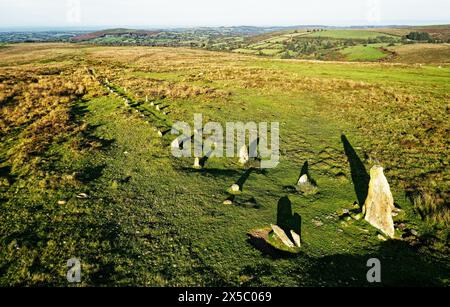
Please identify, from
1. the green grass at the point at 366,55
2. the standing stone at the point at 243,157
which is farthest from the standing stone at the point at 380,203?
the green grass at the point at 366,55

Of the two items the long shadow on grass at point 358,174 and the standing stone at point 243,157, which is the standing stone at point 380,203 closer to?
the long shadow on grass at point 358,174

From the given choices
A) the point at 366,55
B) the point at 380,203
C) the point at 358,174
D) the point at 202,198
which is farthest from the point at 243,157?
the point at 366,55

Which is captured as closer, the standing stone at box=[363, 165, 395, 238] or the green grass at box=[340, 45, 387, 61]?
the standing stone at box=[363, 165, 395, 238]

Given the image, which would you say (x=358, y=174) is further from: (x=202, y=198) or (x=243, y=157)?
(x=202, y=198)

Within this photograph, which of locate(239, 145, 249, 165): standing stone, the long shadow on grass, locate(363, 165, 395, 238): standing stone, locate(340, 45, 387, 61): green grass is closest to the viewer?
locate(363, 165, 395, 238): standing stone

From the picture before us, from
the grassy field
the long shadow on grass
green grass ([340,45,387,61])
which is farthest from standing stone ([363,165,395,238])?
green grass ([340,45,387,61])

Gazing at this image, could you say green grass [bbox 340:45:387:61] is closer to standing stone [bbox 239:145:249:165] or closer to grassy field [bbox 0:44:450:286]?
grassy field [bbox 0:44:450:286]
